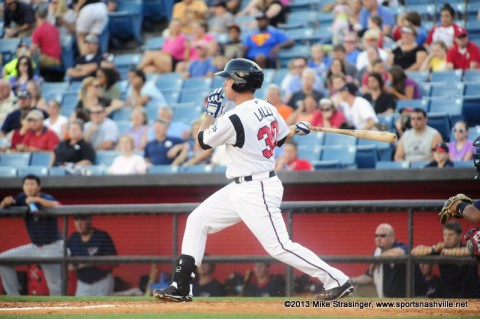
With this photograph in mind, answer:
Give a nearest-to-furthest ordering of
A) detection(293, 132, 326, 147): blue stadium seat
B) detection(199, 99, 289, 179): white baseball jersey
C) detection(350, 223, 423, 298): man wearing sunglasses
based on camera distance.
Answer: detection(199, 99, 289, 179): white baseball jersey → detection(350, 223, 423, 298): man wearing sunglasses → detection(293, 132, 326, 147): blue stadium seat

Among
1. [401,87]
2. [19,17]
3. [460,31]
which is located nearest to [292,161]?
[401,87]

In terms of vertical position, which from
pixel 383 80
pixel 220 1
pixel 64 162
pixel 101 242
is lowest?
pixel 101 242

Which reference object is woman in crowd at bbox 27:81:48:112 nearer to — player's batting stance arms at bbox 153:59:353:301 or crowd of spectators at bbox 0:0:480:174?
crowd of spectators at bbox 0:0:480:174

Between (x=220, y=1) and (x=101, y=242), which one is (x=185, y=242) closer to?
(x=101, y=242)

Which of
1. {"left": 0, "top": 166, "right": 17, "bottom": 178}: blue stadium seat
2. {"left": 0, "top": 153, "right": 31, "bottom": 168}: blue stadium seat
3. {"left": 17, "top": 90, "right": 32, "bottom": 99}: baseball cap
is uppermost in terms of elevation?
{"left": 17, "top": 90, "right": 32, "bottom": 99}: baseball cap

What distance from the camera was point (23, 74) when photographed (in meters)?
13.7

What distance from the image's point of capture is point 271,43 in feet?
41.8

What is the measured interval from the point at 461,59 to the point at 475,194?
261 centimetres

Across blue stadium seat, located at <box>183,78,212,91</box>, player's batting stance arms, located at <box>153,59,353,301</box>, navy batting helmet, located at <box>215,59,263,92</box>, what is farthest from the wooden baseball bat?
blue stadium seat, located at <box>183,78,212,91</box>

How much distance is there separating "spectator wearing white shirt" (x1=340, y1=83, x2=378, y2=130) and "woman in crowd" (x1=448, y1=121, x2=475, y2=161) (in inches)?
37.6

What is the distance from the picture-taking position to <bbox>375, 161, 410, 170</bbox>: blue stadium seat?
957 centimetres

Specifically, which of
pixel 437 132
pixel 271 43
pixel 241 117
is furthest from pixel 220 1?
pixel 241 117

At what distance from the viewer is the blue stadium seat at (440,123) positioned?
10219 millimetres

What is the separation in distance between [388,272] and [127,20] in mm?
7576
